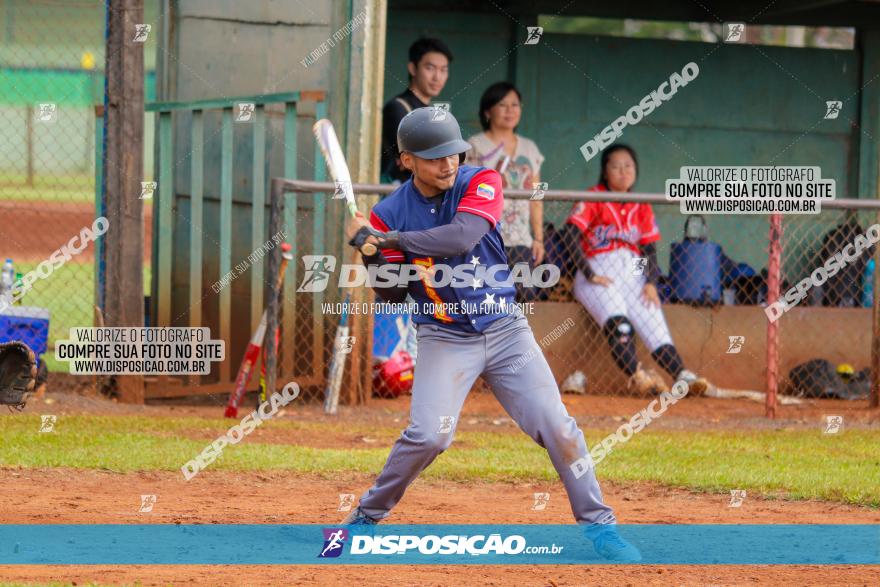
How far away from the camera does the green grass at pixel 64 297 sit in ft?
48.6

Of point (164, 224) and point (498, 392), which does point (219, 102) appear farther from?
point (498, 392)

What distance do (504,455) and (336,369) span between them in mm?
1898

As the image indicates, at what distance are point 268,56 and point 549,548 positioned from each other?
6001 mm

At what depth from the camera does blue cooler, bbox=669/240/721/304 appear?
457 inches

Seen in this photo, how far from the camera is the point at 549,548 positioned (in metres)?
5.99

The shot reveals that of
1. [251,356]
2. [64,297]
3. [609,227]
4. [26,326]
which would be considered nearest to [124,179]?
[26,326]

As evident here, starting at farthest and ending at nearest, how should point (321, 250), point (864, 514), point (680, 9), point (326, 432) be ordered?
1. point (680, 9)
2. point (321, 250)
3. point (326, 432)
4. point (864, 514)

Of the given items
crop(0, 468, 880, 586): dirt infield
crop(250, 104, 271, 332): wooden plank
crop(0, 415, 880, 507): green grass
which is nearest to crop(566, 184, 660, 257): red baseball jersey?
crop(0, 415, 880, 507): green grass

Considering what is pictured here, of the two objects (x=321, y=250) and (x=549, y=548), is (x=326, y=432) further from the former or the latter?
(x=549, y=548)

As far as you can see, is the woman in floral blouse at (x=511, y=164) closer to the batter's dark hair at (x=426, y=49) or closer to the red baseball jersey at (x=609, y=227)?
the red baseball jersey at (x=609, y=227)

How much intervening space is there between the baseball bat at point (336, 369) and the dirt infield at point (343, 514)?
2097 millimetres

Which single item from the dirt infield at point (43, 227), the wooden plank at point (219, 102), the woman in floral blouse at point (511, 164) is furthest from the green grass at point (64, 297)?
the woman in floral blouse at point (511, 164)

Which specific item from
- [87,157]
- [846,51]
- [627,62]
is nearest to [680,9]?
[627,62]

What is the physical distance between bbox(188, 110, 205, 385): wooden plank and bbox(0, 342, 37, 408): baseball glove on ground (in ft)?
11.0
